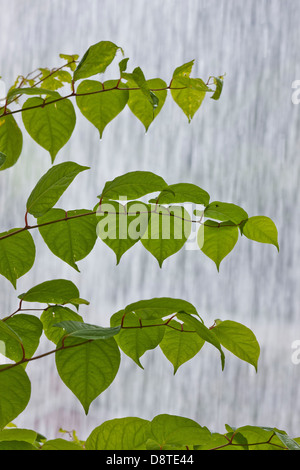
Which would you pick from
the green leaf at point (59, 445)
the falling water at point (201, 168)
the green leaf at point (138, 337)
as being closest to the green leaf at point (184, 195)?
the green leaf at point (138, 337)

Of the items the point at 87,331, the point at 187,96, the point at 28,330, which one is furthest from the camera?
the point at 187,96

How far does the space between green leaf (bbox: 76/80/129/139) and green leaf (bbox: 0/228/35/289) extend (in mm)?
126

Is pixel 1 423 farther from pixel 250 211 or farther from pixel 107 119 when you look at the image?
pixel 250 211

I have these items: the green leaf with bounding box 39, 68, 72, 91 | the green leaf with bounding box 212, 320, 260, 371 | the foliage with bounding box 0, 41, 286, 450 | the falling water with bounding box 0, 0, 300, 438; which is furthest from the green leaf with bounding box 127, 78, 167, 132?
the falling water with bounding box 0, 0, 300, 438

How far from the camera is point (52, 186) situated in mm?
356

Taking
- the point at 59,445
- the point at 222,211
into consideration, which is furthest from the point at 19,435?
the point at 222,211

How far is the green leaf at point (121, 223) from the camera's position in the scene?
39cm

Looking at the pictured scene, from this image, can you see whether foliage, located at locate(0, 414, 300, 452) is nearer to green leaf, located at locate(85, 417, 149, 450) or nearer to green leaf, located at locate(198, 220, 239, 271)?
green leaf, located at locate(85, 417, 149, 450)

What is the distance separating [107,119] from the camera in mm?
472

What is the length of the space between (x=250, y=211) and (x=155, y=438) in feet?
4.36

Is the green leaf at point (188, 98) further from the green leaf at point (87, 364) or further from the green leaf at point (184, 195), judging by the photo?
the green leaf at point (87, 364)

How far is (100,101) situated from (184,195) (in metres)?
0.13

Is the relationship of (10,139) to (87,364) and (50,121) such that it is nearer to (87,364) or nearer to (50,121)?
(50,121)

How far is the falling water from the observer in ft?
5.18
